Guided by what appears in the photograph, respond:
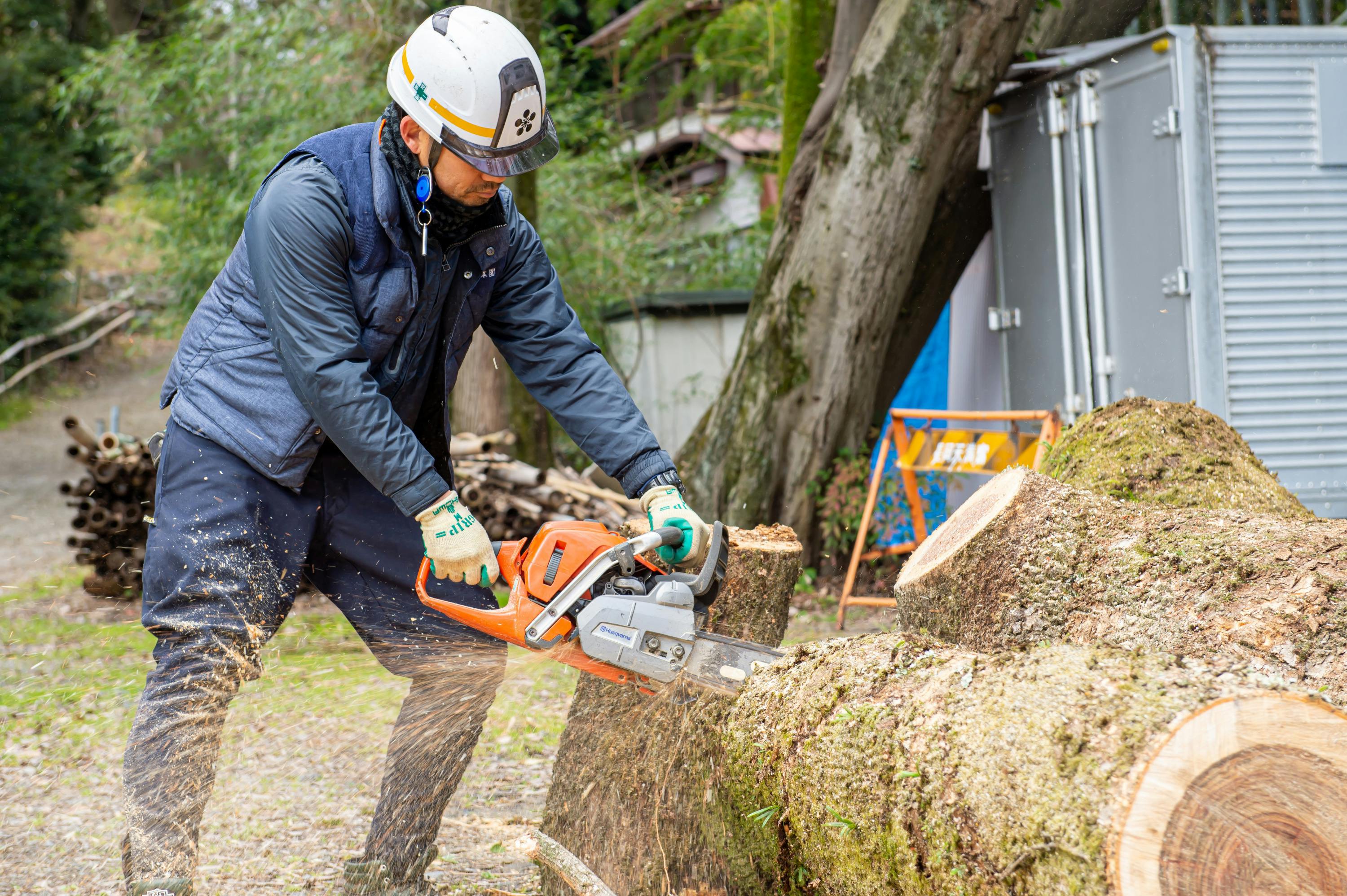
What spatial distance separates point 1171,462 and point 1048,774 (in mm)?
1621

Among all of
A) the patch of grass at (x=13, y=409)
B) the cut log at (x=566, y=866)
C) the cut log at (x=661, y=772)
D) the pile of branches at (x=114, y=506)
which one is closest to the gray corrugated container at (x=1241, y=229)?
the cut log at (x=661, y=772)

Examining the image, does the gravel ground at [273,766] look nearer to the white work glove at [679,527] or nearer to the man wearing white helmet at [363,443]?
the man wearing white helmet at [363,443]

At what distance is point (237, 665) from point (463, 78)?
142cm

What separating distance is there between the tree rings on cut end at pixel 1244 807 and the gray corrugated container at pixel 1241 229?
3559 millimetres

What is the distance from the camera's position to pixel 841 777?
182 centimetres

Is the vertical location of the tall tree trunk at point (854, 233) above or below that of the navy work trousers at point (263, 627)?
above

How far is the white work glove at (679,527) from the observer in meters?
2.34

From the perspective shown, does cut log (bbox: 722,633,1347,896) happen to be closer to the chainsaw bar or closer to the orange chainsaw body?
the chainsaw bar

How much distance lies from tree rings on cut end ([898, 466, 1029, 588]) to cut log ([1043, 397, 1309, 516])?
1.18 feet

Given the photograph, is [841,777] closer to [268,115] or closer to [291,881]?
[291,881]

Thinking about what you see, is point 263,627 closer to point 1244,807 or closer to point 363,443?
point 363,443

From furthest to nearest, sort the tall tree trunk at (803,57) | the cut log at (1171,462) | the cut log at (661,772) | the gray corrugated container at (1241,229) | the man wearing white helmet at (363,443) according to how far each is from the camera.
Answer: the tall tree trunk at (803,57) → the gray corrugated container at (1241,229) → the cut log at (1171,462) → the cut log at (661,772) → the man wearing white helmet at (363,443)

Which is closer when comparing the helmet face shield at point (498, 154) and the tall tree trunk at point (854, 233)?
the helmet face shield at point (498, 154)

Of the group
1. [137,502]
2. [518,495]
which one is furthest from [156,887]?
[137,502]
